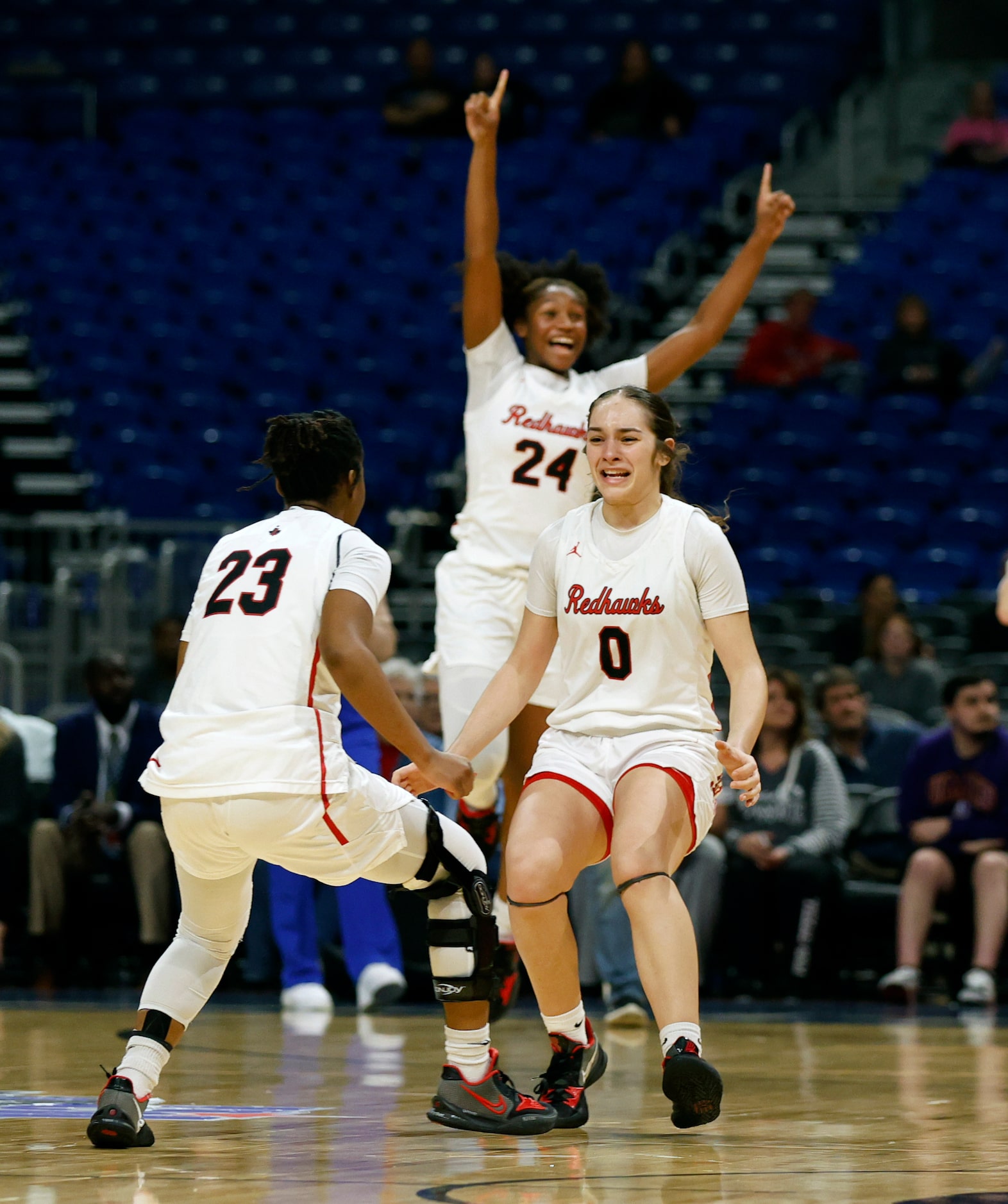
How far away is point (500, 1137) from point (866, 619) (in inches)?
255

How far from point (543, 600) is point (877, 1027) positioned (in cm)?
304

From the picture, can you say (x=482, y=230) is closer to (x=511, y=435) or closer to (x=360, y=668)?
(x=511, y=435)

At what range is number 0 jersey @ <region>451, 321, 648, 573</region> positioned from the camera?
19.7ft

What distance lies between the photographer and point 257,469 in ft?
45.0

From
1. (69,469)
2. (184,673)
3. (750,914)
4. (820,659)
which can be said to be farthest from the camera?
(69,469)

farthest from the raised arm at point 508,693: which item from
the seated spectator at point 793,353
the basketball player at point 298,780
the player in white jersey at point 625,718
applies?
the seated spectator at point 793,353

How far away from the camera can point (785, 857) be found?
8344 millimetres

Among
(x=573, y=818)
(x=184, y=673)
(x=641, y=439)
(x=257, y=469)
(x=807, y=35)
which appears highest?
(x=807, y=35)

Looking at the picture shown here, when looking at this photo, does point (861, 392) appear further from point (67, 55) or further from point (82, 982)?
point (67, 55)

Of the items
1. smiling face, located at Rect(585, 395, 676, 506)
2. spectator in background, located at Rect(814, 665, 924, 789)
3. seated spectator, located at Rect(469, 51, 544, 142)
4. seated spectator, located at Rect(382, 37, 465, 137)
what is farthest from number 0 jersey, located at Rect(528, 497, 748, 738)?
seated spectator, located at Rect(382, 37, 465, 137)

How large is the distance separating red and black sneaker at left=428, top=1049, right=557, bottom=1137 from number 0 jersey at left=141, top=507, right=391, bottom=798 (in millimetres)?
828

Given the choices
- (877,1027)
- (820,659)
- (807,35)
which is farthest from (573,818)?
(807,35)

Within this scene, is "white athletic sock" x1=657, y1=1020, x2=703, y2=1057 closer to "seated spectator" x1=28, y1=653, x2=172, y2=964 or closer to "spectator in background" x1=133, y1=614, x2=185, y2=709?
"seated spectator" x1=28, y1=653, x2=172, y2=964

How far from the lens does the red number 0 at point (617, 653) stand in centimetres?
465
